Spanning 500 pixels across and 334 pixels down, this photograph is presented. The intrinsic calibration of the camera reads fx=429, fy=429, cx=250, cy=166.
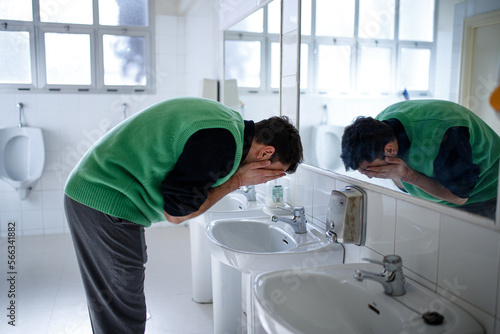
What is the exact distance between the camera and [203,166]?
1.27 m

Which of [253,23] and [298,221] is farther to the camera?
[253,23]

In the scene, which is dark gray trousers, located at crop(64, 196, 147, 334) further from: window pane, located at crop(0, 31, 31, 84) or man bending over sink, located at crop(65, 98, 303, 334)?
window pane, located at crop(0, 31, 31, 84)

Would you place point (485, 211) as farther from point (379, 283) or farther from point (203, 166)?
point (203, 166)

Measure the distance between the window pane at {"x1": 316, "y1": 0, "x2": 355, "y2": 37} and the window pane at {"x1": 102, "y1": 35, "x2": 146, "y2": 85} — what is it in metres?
3.02

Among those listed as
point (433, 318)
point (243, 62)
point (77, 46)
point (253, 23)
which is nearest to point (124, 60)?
point (77, 46)

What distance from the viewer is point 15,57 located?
409 centimetres

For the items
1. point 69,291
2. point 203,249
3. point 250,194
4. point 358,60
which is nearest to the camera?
point 358,60

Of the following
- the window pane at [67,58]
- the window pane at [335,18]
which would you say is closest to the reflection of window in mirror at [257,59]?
the window pane at [335,18]

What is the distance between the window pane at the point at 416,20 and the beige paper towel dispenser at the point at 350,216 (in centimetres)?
51

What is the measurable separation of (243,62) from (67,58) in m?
2.36

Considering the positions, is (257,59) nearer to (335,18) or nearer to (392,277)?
(335,18)

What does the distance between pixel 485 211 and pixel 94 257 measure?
4.03 ft

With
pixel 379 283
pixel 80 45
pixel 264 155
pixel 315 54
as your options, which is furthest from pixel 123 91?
pixel 379 283

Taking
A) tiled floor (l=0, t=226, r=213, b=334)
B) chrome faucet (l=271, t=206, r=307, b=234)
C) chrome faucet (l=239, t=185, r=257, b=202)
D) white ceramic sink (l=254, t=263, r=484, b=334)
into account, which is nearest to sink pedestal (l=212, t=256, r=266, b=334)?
tiled floor (l=0, t=226, r=213, b=334)
